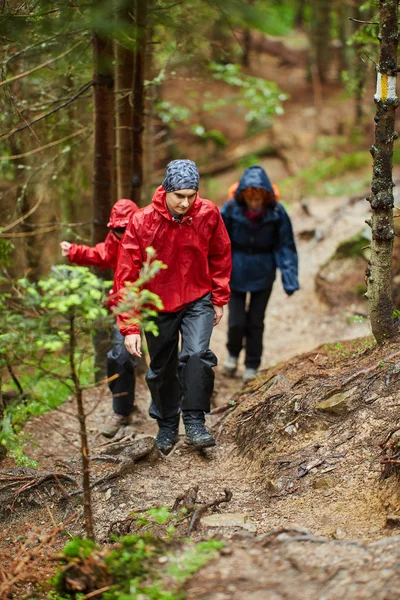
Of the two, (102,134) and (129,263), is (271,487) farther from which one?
(102,134)

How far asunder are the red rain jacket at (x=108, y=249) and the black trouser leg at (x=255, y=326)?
235 centimetres

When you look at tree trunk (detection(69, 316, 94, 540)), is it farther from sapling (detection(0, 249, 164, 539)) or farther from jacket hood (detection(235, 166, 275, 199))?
jacket hood (detection(235, 166, 275, 199))

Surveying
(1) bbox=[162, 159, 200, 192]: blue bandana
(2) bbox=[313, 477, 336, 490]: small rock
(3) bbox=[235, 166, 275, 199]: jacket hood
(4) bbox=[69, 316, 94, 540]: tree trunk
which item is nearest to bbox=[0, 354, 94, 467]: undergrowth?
(4) bbox=[69, 316, 94, 540]: tree trunk

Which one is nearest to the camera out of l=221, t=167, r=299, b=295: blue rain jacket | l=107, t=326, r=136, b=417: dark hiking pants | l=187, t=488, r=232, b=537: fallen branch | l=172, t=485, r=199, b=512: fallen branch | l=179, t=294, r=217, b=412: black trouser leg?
l=187, t=488, r=232, b=537: fallen branch

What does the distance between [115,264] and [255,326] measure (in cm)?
246

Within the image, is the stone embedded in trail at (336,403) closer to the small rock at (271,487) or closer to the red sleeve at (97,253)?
the small rock at (271,487)

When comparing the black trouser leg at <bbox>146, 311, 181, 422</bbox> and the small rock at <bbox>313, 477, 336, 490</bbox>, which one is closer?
the small rock at <bbox>313, 477, 336, 490</bbox>

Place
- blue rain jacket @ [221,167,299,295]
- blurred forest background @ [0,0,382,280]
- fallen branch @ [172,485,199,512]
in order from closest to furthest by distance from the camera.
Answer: fallen branch @ [172,485,199,512] < blurred forest background @ [0,0,382,280] < blue rain jacket @ [221,167,299,295]

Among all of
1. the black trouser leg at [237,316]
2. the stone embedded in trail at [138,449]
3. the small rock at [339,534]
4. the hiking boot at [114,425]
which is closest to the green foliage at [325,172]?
the black trouser leg at [237,316]

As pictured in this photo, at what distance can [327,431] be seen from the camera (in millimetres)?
4844

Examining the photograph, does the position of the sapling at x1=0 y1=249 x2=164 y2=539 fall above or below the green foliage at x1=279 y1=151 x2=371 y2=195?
below

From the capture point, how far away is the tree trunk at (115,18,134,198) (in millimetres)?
7184

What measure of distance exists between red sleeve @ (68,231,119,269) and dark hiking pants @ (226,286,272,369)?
2.20m

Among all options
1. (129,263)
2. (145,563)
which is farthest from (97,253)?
(145,563)
